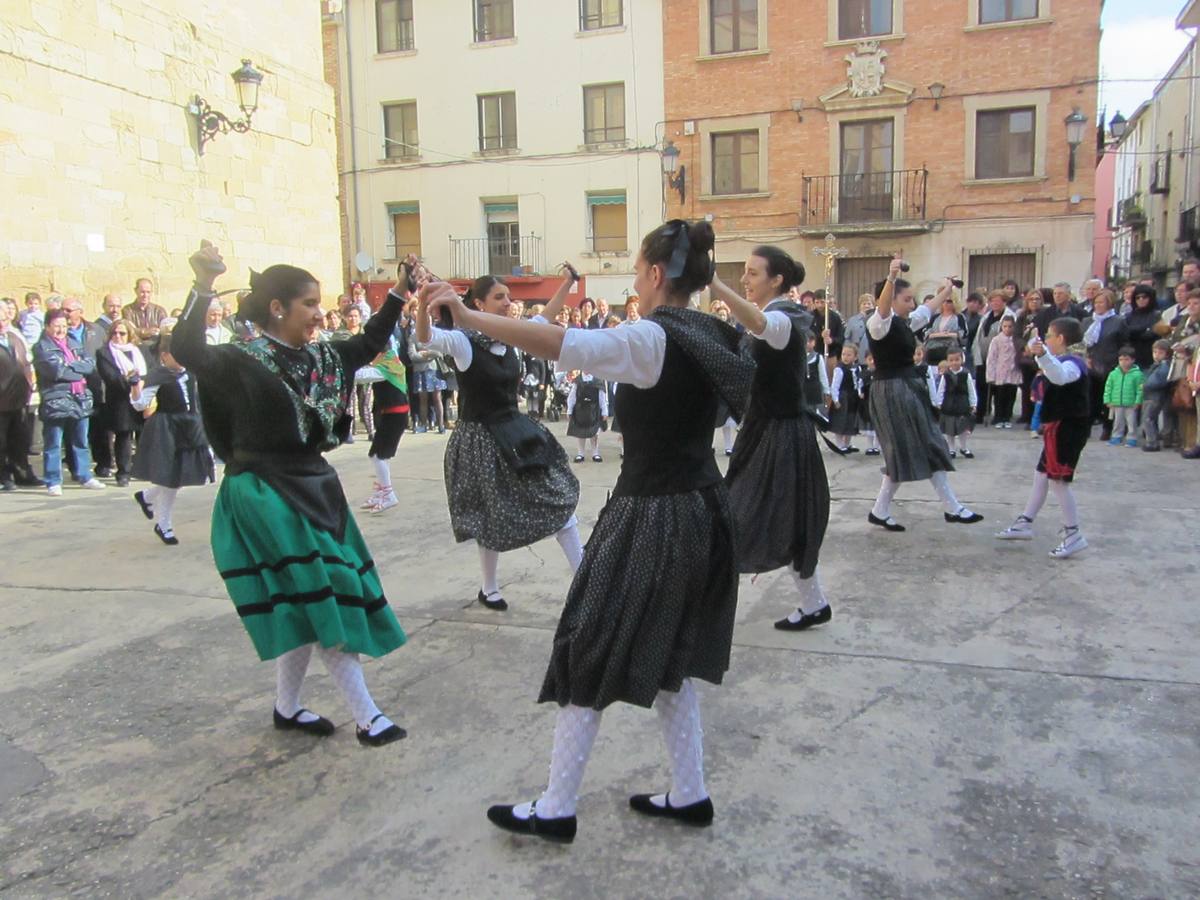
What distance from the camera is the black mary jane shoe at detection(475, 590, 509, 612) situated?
467 centimetres

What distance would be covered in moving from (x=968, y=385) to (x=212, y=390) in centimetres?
797

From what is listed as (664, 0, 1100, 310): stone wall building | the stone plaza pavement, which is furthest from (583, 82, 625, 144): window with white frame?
the stone plaza pavement

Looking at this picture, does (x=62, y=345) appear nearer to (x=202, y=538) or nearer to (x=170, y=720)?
(x=202, y=538)

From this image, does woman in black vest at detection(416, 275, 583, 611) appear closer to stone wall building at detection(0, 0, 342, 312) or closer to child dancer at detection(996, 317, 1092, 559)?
child dancer at detection(996, 317, 1092, 559)

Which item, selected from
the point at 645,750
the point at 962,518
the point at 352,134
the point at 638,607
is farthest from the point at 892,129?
the point at 638,607

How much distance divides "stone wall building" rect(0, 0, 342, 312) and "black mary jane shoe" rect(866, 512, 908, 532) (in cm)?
914

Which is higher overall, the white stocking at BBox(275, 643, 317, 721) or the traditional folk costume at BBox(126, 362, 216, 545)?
the traditional folk costume at BBox(126, 362, 216, 545)

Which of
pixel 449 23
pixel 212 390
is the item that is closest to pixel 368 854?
pixel 212 390

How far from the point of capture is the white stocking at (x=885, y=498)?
620 centimetres

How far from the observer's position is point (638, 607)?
249 cm

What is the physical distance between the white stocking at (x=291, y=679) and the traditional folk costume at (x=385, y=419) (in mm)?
3954

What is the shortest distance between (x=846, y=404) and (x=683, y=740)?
7.84m

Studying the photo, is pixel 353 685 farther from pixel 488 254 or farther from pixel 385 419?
pixel 488 254

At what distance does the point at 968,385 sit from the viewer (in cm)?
934
